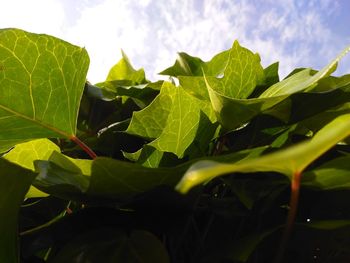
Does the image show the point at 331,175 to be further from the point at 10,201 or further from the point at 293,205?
the point at 10,201

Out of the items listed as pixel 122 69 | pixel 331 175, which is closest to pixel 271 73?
pixel 331 175

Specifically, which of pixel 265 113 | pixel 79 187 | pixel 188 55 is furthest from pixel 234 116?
pixel 188 55

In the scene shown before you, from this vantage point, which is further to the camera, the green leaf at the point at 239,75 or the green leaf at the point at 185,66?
the green leaf at the point at 185,66

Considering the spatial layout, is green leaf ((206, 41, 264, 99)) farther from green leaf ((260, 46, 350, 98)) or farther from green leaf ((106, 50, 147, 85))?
green leaf ((106, 50, 147, 85))

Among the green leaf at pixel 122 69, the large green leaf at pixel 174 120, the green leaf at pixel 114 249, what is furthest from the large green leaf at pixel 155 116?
the green leaf at pixel 122 69

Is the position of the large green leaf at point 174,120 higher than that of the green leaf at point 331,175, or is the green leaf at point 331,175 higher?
the large green leaf at point 174,120

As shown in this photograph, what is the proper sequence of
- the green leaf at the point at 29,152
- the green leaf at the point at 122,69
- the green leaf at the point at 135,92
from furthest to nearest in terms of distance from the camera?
1. the green leaf at the point at 122,69
2. the green leaf at the point at 135,92
3. the green leaf at the point at 29,152

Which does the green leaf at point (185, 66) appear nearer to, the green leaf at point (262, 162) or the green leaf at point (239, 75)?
the green leaf at point (239, 75)

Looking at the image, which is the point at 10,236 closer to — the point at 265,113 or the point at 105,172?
the point at 105,172

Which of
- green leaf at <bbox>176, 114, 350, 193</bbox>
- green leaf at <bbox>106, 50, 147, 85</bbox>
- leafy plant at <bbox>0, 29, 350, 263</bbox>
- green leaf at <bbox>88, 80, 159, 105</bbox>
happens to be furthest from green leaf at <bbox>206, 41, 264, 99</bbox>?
green leaf at <bbox>106, 50, 147, 85</bbox>

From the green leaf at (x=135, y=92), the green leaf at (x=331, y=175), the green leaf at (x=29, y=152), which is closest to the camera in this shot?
the green leaf at (x=331, y=175)
